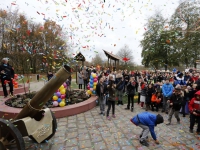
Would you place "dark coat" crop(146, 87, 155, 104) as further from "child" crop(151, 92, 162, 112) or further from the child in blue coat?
the child in blue coat

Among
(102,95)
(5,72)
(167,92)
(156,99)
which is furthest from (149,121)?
(5,72)

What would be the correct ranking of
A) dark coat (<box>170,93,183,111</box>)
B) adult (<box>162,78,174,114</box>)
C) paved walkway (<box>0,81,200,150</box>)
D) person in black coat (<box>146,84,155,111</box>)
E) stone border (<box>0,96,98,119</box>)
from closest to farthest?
paved walkway (<box>0,81,200,150</box>) < dark coat (<box>170,93,183,111</box>) < stone border (<box>0,96,98,119</box>) < adult (<box>162,78,174,114</box>) < person in black coat (<box>146,84,155,111</box>)

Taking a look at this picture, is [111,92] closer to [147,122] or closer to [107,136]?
[107,136]

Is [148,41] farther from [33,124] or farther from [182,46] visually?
[33,124]

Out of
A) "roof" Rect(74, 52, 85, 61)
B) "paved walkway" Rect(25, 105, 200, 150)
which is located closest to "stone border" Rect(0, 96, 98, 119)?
"paved walkway" Rect(25, 105, 200, 150)

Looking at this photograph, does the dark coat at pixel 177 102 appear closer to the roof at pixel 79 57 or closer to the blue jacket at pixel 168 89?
the blue jacket at pixel 168 89

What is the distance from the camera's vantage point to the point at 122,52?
39.9 meters

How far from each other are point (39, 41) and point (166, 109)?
84.4 feet

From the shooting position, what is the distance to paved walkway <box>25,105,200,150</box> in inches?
144

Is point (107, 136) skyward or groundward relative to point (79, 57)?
groundward

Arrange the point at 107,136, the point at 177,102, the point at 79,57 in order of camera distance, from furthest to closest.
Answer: the point at 79,57, the point at 177,102, the point at 107,136

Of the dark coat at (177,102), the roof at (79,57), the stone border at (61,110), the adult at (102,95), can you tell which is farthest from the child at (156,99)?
the roof at (79,57)

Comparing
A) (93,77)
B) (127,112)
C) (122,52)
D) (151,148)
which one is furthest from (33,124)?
(122,52)

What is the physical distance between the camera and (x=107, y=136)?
4.22m
